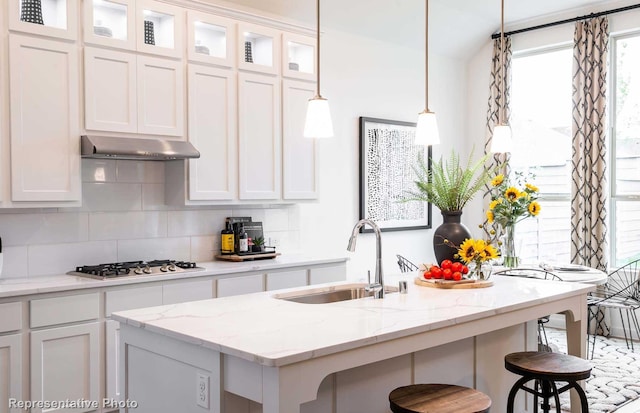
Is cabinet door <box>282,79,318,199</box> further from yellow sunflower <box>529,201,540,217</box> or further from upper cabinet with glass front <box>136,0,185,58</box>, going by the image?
yellow sunflower <box>529,201,540,217</box>

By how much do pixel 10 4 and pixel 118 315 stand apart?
6.92 ft

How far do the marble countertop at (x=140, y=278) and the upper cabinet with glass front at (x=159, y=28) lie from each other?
1.53 meters

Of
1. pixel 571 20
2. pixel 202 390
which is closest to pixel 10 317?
pixel 202 390

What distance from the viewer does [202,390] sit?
89.5 inches

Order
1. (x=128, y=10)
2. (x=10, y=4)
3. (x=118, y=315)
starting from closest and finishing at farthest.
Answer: (x=118, y=315) → (x=10, y=4) → (x=128, y=10)

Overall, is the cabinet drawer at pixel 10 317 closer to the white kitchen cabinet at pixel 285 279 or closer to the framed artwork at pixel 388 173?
the white kitchen cabinet at pixel 285 279

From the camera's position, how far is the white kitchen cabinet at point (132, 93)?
13.2 feet

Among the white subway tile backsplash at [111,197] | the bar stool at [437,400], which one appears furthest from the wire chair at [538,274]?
the white subway tile backsplash at [111,197]

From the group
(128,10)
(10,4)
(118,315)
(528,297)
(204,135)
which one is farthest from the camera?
(204,135)

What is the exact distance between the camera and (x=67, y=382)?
369 centimetres

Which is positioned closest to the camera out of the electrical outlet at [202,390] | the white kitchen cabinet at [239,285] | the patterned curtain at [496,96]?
the electrical outlet at [202,390]

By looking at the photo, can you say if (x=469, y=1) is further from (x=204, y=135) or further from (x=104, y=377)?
(x=104, y=377)

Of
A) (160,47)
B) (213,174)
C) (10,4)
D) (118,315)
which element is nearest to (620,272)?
(213,174)

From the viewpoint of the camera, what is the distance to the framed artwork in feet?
20.4
